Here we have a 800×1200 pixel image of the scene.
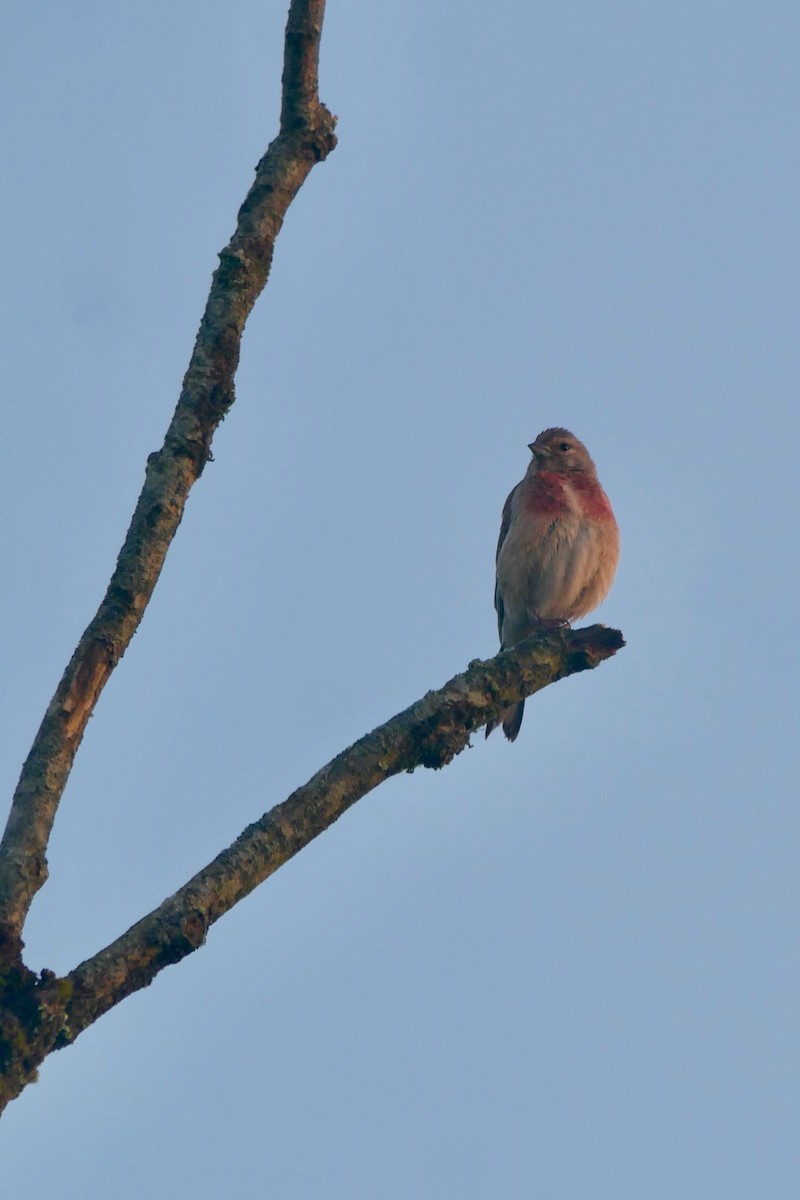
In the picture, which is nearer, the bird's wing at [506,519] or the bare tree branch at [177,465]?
the bare tree branch at [177,465]

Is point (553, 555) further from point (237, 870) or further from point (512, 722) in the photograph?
point (237, 870)

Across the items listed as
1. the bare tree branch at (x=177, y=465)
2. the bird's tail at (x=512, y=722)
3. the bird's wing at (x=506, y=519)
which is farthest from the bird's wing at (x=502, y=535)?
the bare tree branch at (x=177, y=465)

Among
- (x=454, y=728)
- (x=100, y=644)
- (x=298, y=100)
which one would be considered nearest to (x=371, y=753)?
(x=454, y=728)

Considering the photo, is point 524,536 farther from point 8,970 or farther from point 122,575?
point 8,970

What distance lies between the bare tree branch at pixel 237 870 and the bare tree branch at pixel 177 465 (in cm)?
21

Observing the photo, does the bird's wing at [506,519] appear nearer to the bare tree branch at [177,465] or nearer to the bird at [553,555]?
the bird at [553,555]

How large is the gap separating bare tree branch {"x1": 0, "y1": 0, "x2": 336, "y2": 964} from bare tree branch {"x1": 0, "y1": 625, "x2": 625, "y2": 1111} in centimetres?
21

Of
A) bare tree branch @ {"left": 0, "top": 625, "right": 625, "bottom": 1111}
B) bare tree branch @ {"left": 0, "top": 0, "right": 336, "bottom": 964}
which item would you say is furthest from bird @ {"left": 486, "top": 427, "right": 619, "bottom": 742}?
bare tree branch @ {"left": 0, "top": 0, "right": 336, "bottom": 964}

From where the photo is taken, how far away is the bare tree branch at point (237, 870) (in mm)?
4059

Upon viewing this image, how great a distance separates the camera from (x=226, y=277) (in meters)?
5.61

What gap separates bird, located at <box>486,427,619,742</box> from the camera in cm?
1068

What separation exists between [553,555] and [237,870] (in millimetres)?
6436

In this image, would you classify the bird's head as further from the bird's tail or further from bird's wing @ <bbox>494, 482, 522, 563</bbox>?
the bird's tail

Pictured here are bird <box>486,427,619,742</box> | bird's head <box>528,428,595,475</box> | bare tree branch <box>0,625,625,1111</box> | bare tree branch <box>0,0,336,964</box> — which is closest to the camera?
bare tree branch <box>0,625,625,1111</box>
